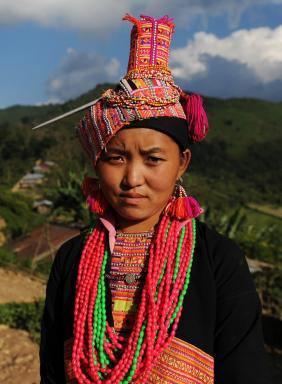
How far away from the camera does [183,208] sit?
5.64ft

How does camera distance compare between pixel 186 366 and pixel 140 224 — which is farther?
pixel 140 224

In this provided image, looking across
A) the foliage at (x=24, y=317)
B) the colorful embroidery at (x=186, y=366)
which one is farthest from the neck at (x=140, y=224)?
the foliage at (x=24, y=317)

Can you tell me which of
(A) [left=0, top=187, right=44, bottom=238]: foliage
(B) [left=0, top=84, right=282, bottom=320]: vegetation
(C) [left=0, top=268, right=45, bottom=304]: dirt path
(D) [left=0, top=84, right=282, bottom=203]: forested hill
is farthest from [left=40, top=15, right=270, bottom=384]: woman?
(D) [left=0, top=84, right=282, bottom=203]: forested hill

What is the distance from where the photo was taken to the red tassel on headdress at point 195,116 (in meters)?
1.68

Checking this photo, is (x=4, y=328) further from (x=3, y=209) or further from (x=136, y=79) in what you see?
(x=3, y=209)

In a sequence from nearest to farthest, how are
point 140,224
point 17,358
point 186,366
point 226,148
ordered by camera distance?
1. point 186,366
2. point 140,224
3. point 17,358
4. point 226,148

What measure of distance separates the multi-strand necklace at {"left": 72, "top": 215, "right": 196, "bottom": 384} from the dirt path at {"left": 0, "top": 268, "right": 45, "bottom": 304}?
9117mm

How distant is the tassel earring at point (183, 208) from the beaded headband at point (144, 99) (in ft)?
0.82

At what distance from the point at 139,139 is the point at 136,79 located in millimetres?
256

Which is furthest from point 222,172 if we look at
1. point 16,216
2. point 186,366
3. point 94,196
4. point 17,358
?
point 186,366

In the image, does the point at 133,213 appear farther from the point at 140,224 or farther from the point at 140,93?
the point at 140,93

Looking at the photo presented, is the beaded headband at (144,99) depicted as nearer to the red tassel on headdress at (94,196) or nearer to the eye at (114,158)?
the eye at (114,158)

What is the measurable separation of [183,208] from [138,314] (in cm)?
45

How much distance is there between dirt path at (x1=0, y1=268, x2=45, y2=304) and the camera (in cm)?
1065
